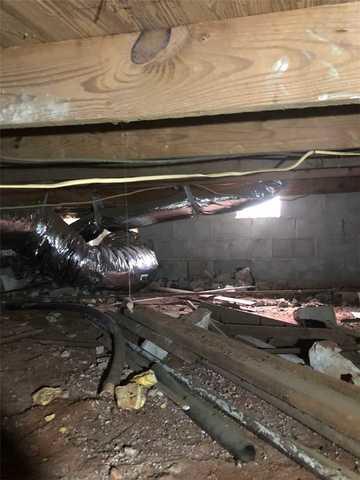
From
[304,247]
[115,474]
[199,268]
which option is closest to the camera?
[115,474]

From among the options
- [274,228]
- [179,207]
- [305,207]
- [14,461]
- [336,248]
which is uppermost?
[305,207]

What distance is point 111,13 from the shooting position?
711 mm

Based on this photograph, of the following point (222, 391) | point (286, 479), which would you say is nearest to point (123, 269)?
point (222, 391)

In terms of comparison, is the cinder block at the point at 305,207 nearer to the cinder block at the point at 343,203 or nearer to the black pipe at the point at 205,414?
the cinder block at the point at 343,203

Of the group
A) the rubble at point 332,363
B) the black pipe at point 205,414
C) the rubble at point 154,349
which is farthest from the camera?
the rubble at point 154,349

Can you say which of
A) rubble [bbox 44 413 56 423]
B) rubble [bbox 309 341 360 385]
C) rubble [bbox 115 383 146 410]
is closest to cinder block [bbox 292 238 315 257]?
rubble [bbox 309 341 360 385]

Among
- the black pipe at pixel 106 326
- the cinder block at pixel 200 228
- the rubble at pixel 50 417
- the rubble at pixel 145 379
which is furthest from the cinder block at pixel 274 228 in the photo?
the rubble at pixel 50 417

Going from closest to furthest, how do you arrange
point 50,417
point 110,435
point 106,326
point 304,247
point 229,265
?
point 110,435 < point 50,417 < point 106,326 < point 304,247 < point 229,265

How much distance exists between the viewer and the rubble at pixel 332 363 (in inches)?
73.8

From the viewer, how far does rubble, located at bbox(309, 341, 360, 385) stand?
188cm

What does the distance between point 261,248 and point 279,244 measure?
242mm

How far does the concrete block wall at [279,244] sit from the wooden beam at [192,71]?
4153mm

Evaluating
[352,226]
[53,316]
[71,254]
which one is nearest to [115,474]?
[53,316]

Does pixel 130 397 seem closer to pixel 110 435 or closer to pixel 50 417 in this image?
pixel 110 435
